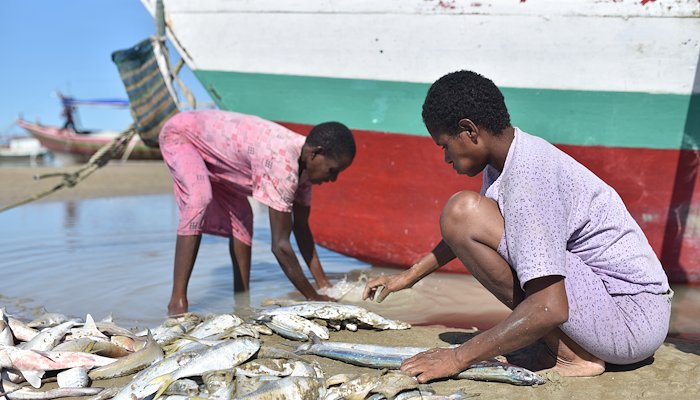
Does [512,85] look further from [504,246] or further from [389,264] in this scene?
[504,246]

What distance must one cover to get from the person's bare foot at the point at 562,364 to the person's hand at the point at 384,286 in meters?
0.67

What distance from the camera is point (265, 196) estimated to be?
4.12 metres

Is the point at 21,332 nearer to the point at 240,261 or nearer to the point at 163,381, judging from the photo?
the point at 163,381

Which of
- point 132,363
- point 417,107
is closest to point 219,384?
point 132,363

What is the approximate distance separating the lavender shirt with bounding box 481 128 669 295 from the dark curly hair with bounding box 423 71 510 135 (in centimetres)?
14

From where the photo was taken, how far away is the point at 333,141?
Answer: 408 centimetres

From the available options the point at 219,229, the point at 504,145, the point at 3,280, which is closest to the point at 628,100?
the point at 504,145

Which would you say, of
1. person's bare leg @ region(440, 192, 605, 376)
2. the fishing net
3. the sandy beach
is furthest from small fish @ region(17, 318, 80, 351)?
the fishing net

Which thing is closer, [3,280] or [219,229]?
[219,229]

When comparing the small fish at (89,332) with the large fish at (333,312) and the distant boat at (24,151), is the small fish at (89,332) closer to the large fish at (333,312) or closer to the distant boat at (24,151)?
the large fish at (333,312)

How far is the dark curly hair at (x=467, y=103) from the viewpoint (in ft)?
7.89

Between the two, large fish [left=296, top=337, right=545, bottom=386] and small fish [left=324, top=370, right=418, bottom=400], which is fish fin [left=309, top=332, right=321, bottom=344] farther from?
small fish [left=324, top=370, right=418, bottom=400]

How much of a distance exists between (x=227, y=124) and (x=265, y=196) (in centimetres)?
70

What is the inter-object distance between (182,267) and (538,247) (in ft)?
9.18
